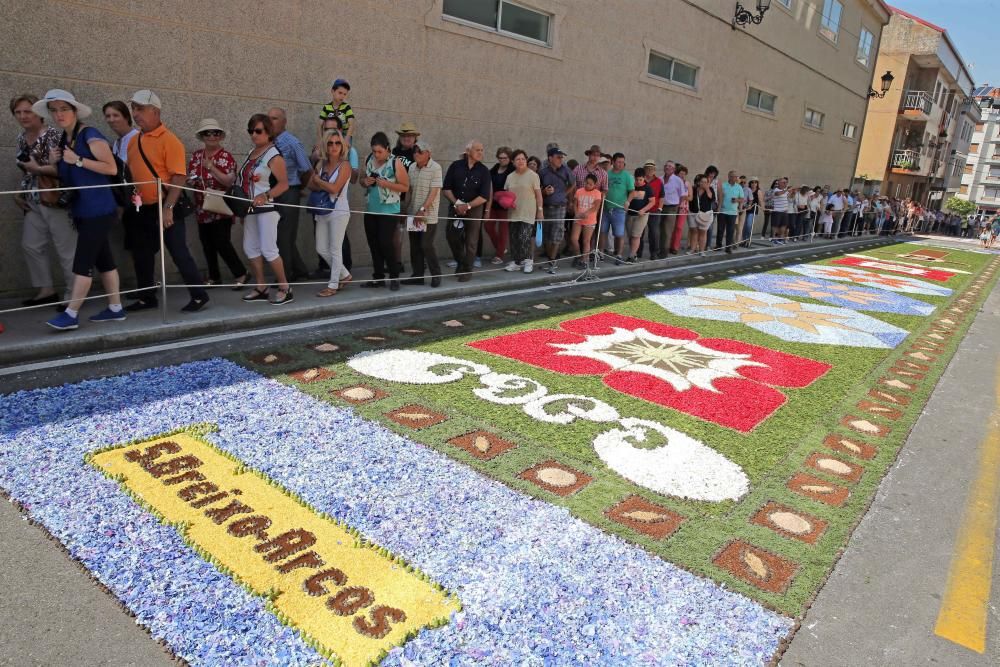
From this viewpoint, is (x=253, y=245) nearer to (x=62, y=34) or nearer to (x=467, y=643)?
(x=62, y=34)

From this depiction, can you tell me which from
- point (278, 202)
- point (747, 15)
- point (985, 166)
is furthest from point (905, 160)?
point (985, 166)

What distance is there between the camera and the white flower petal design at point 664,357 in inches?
220

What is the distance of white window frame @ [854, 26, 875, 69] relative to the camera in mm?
27078

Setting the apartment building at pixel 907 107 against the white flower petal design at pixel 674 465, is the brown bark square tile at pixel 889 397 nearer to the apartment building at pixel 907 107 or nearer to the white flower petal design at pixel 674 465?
the white flower petal design at pixel 674 465

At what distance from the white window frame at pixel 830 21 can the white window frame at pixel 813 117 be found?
2502 millimetres

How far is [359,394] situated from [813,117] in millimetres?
24841

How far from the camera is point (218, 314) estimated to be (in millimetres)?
5914

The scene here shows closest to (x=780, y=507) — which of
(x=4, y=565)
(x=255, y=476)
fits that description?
(x=255, y=476)

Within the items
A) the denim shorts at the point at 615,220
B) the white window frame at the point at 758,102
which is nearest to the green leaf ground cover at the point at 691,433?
the denim shorts at the point at 615,220

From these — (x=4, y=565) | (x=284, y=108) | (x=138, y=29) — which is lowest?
(x=4, y=565)

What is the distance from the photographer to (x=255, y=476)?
3311 millimetres

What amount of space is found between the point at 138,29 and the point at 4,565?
556cm

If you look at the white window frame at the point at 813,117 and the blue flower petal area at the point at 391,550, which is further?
the white window frame at the point at 813,117

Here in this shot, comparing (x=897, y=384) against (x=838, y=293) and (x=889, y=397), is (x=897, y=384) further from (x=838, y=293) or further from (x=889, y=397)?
(x=838, y=293)
